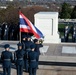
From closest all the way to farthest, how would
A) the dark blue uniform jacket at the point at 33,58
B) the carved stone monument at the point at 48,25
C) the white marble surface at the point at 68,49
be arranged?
the dark blue uniform jacket at the point at 33,58, the white marble surface at the point at 68,49, the carved stone monument at the point at 48,25

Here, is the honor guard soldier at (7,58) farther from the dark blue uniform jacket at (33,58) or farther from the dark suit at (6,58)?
the dark blue uniform jacket at (33,58)

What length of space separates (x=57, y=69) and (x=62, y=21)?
39.7 metres

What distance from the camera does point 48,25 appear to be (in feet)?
65.7

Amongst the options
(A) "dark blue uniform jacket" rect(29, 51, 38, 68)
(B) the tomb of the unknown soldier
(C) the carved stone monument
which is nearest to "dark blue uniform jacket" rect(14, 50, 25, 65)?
(A) "dark blue uniform jacket" rect(29, 51, 38, 68)

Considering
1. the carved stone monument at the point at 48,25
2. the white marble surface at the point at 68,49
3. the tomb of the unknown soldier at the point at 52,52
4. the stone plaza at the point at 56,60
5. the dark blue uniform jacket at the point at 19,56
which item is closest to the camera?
the dark blue uniform jacket at the point at 19,56

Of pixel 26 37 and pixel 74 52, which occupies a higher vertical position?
pixel 26 37

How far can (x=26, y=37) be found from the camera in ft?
44.2

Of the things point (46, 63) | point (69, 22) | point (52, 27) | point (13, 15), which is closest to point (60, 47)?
point (52, 27)

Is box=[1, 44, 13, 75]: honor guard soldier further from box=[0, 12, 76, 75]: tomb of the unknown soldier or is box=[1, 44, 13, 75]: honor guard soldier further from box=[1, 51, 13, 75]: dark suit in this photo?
box=[0, 12, 76, 75]: tomb of the unknown soldier

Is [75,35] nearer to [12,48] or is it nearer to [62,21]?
[12,48]

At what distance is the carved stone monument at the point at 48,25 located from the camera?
65.2 feet

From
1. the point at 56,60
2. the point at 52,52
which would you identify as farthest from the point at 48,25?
the point at 56,60

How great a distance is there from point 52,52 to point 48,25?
2.93 meters

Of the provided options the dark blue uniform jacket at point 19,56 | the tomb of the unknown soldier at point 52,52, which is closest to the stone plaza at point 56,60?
the tomb of the unknown soldier at point 52,52
